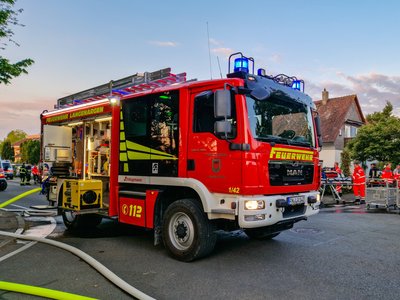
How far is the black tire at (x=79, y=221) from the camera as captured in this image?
7.89 m

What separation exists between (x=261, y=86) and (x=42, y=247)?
455 centimetres

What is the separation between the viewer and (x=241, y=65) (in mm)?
5410

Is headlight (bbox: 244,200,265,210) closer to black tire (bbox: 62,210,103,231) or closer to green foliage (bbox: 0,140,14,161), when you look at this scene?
black tire (bbox: 62,210,103,231)

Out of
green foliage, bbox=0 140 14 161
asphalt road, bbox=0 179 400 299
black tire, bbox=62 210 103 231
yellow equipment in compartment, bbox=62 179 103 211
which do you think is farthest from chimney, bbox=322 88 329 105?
green foliage, bbox=0 140 14 161

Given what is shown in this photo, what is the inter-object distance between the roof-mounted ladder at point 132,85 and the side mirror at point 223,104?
148 cm

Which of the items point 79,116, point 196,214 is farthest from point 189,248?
point 79,116

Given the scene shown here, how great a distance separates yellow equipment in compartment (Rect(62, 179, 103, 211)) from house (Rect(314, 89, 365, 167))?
1187 inches

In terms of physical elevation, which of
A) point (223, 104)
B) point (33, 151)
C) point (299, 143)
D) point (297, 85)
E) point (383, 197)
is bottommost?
point (383, 197)

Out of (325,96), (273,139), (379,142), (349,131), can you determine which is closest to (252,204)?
(273,139)

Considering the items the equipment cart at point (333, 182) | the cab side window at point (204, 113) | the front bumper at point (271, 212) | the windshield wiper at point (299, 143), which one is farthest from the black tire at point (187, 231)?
the equipment cart at point (333, 182)

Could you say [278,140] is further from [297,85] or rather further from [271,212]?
[297,85]

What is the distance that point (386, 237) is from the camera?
7.42m

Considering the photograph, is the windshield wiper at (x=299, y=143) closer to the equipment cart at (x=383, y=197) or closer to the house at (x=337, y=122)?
the equipment cart at (x=383, y=197)

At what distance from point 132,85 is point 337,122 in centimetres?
3209
